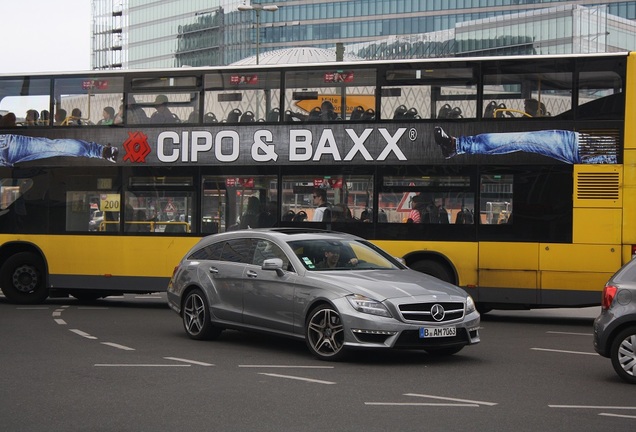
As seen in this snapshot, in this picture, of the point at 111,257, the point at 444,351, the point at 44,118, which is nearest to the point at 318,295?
the point at 444,351

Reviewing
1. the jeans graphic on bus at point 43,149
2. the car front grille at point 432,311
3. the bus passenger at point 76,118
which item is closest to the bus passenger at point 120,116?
the jeans graphic on bus at point 43,149

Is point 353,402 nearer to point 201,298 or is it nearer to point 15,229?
point 201,298

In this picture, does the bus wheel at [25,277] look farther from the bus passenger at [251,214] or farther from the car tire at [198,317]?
the car tire at [198,317]

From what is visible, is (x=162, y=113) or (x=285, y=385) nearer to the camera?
(x=285, y=385)

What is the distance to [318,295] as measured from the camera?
41.7 ft

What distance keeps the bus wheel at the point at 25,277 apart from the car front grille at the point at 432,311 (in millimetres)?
10928

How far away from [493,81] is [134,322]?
6.96 m

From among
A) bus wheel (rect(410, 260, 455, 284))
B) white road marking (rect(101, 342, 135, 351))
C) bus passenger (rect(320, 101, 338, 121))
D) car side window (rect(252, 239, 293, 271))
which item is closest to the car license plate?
car side window (rect(252, 239, 293, 271))

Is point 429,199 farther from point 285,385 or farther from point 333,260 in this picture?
point 285,385

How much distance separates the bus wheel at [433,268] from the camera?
18.3 m

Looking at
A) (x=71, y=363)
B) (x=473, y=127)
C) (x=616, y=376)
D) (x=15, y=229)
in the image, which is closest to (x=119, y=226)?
(x=15, y=229)

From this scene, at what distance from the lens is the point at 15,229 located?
2144 centimetres

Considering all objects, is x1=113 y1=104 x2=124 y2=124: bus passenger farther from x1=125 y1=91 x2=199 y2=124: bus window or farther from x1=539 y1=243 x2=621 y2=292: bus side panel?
x1=539 y1=243 x2=621 y2=292: bus side panel

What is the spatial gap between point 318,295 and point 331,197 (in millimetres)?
6532
